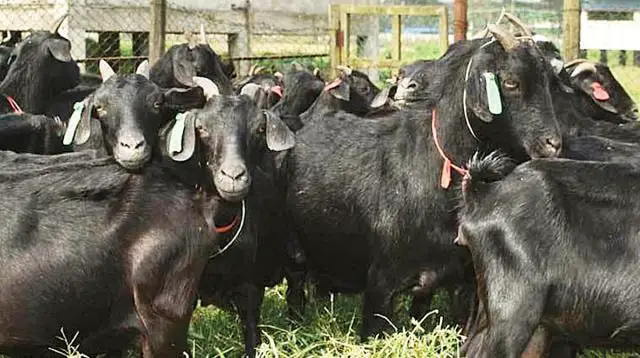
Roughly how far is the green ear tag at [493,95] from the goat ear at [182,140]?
1.67 metres

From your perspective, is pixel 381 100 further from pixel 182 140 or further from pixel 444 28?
pixel 444 28

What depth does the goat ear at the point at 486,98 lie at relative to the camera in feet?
20.4

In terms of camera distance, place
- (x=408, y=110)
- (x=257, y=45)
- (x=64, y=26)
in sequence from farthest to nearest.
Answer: (x=257, y=45) → (x=64, y=26) → (x=408, y=110)

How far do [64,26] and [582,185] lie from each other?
27.6 ft

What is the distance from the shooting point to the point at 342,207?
703 centimetres

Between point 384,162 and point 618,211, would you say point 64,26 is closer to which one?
point 384,162

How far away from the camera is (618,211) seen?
17.6 ft

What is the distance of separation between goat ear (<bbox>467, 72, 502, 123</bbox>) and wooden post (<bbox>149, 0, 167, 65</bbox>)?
3978 millimetres

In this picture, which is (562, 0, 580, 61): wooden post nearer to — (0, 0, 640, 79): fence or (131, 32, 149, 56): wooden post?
(0, 0, 640, 79): fence

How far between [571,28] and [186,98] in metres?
4.64

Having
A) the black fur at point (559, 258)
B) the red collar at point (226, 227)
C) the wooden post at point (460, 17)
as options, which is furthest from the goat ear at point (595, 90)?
the red collar at point (226, 227)

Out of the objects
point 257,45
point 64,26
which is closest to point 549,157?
point 64,26

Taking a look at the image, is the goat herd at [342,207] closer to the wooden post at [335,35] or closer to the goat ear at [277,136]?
the goat ear at [277,136]

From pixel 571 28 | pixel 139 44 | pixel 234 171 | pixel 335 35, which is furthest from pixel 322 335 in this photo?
pixel 139 44
